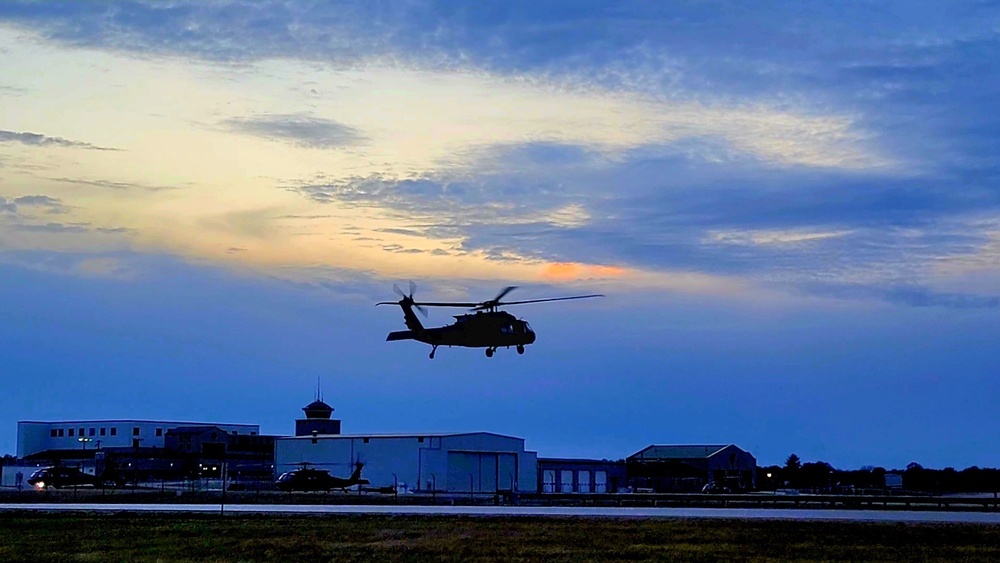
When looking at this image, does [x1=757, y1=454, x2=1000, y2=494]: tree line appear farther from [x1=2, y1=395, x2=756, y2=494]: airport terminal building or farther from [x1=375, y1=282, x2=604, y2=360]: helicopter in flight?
[x1=375, y1=282, x2=604, y2=360]: helicopter in flight

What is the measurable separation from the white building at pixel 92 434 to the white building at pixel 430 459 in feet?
161

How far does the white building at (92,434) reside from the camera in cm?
15575

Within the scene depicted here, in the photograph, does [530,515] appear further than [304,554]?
Yes

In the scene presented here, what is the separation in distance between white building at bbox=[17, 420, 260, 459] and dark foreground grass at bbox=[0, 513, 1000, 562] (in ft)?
354

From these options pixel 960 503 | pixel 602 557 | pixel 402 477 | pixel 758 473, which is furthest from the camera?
pixel 758 473

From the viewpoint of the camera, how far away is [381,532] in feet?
144

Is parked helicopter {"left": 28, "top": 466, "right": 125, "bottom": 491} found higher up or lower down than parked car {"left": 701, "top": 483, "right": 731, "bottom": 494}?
higher up

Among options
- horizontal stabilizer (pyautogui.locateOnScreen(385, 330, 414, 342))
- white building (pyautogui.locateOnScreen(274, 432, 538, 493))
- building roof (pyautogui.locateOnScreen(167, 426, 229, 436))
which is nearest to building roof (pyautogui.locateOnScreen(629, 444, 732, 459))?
white building (pyautogui.locateOnScreen(274, 432, 538, 493))

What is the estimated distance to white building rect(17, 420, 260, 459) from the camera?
156 m

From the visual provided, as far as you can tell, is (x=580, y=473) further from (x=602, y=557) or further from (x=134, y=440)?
(x=602, y=557)

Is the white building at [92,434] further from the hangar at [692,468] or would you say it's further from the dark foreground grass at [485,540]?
the dark foreground grass at [485,540]

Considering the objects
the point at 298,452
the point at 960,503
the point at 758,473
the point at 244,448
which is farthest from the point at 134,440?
the point at 960,503

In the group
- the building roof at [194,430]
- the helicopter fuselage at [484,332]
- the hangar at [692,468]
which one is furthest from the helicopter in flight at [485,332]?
the building roof at [194,430]

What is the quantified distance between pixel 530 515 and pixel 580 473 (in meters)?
67.2
